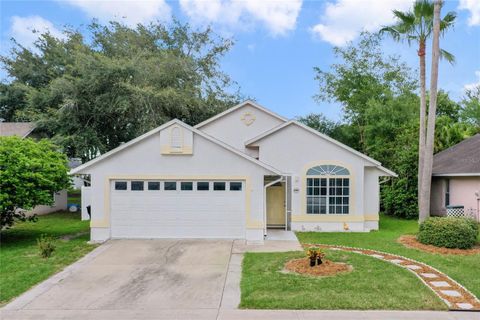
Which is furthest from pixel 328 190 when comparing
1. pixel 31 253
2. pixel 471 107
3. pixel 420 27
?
pixel 471 107

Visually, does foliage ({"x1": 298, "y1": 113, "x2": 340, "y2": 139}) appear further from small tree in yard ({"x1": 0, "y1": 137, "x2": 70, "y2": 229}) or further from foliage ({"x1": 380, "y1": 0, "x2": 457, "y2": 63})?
small tree in yard ({"x1": 0, "y1": 137, "x2": 70, "y2": 229})

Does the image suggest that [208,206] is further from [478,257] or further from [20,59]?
[20,59]

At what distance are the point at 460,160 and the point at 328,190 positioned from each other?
9057mm

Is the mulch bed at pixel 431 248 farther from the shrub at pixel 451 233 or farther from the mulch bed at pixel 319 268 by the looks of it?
the mulch bed at pixel 319 268

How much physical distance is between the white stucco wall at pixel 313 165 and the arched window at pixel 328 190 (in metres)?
0.18

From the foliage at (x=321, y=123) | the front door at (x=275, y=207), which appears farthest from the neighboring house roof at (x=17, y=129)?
the foliage at (x=321, y=123)

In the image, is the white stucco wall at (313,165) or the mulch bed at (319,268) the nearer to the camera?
the mulch bed at (319,268)

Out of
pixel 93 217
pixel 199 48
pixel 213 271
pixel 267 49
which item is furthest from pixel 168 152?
pixel 199 48

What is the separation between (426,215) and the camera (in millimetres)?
13641

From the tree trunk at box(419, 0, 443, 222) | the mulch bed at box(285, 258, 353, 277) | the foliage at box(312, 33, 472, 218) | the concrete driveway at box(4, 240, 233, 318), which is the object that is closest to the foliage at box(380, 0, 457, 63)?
the tree trunk at box(419, 0, 443, 222)

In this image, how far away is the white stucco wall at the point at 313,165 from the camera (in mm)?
14445

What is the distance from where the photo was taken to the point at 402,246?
11.4 m

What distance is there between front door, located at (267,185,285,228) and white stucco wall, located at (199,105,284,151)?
12.9ft

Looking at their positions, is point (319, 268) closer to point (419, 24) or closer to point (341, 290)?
point (341, 290)
